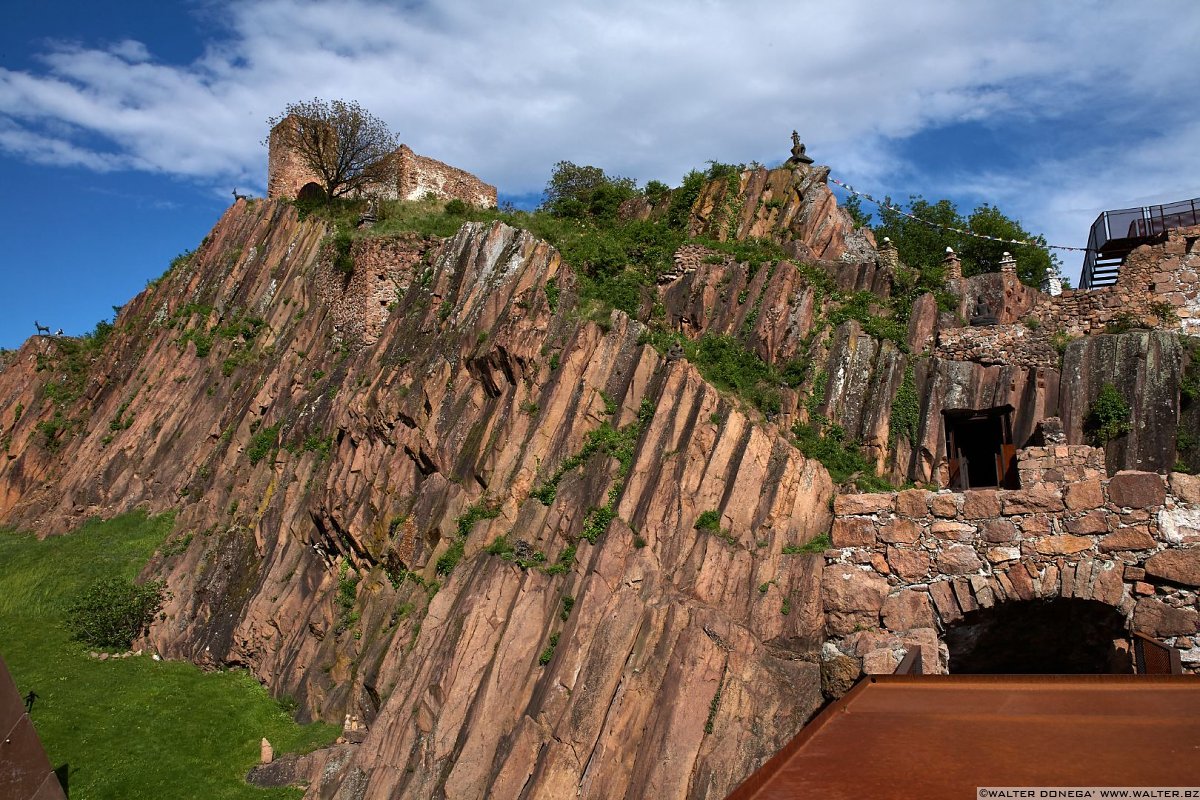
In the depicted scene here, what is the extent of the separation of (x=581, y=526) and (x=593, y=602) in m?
2.21

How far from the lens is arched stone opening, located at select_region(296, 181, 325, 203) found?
40.3 m

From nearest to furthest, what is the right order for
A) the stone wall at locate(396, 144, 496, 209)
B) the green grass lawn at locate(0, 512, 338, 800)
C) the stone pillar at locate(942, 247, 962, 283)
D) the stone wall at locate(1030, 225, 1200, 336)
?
the green grass lawn at locate(0, 512, 338, 800)
the stone wall at locate(1030, 225, 1200, 336)
the stone pillar at locate(942, 247, 962, 283)
the stone wall at locate(396, 144, 496, 209)

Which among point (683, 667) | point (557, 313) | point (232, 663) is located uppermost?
point (557, 313)

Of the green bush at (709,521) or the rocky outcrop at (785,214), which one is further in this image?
the rocky outcrop at (785,214)

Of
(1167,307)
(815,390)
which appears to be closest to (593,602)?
(815,390)

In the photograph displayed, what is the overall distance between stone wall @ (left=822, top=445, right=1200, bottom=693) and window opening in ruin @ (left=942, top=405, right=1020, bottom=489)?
9.36ft

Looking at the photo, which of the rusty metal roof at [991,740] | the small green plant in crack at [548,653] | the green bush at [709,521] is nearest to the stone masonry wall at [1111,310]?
the green bush at [709,521]

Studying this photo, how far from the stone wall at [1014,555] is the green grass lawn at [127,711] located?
12590 mm

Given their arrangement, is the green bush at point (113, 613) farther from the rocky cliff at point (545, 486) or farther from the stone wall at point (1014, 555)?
the stone wall at point (1014, 555)

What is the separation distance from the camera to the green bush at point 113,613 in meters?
25.6

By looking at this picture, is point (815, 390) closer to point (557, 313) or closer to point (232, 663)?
point (557, 313)

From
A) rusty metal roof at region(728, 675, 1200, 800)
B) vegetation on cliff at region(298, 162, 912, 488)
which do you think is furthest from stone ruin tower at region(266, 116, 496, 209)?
rusty metal roof at region(728, 675, 1200, 800)

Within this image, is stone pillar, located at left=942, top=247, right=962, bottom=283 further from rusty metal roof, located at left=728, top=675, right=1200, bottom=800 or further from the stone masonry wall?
rusty metal roof, located at left=728, top=675, right=1200, bottom=800

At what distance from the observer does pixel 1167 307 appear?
2294 cm
